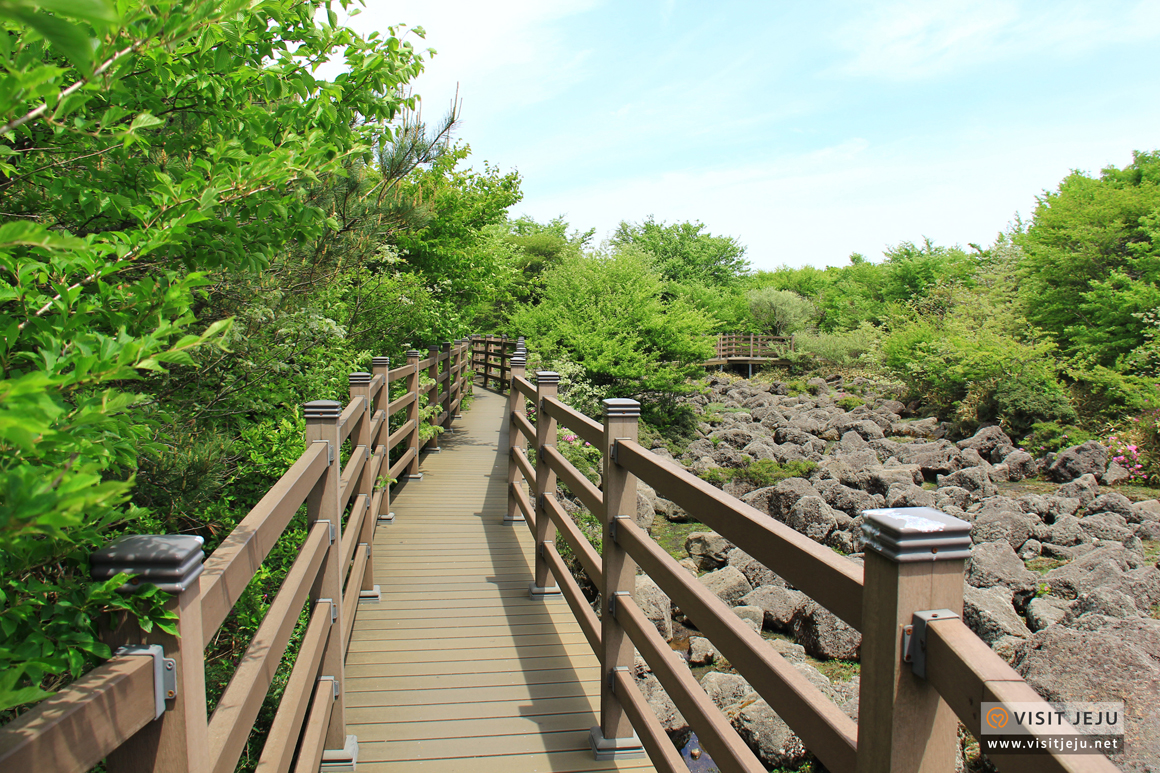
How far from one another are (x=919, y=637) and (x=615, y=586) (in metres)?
1.90

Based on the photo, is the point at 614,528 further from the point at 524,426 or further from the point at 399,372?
the point at 399,372

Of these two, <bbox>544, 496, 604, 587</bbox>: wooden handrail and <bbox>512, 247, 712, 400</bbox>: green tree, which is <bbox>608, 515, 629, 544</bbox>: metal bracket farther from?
<bbox>512, 247, 712, 400</bbox>: green tree

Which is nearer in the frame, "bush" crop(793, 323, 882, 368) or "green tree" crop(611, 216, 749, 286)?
"bush" crop(793, 323, 882, 368)

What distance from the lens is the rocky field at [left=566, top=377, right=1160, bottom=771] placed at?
401cm

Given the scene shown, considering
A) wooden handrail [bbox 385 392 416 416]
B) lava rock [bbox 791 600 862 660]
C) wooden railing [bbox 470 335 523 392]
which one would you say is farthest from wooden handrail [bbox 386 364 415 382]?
wooden railing [bbox 470 335 523 392]

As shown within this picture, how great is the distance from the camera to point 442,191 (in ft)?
34.2

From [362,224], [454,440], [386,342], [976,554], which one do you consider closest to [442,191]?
[386,342]

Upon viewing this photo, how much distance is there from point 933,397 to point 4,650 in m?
23.1

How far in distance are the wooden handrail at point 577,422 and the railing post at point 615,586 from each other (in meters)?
0.27

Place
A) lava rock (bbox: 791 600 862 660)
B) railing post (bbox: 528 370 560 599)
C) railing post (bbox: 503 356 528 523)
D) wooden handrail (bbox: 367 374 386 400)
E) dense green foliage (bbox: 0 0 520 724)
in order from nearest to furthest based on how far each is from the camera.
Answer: dense green foliage (bbox: 0 0 520 724), railing post (bbox: 528 370 560 599), wooden handrail (bbox: 367 374 386 400), lava rock (bbox: 791 600 862 660), railing post (bbox: 503 356 528 523)

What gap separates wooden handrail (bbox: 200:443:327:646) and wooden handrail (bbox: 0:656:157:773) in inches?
Result: 8.9

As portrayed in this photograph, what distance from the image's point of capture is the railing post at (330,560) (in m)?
2.68

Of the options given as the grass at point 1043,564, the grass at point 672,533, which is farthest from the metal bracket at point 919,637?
the grass at point 1043,564

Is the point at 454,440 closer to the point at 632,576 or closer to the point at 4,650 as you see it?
the point at 632,576
